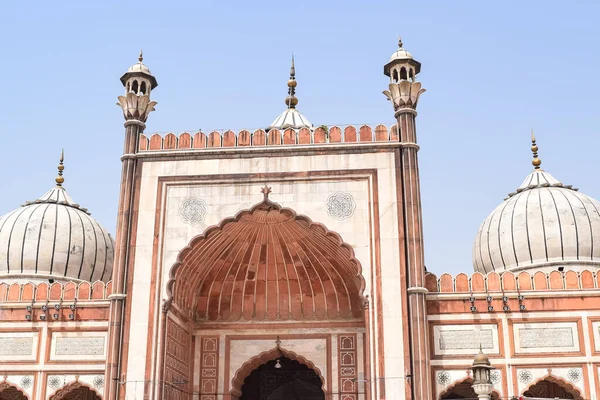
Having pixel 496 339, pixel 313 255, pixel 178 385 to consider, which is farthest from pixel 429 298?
pixel 178 385

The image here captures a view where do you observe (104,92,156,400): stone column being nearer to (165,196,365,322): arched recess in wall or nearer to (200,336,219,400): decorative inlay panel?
(165,196,365,322): arched recess in wall

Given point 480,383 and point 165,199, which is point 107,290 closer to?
point 165,199

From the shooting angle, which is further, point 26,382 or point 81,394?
point 81,394

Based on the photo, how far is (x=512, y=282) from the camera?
1215cm

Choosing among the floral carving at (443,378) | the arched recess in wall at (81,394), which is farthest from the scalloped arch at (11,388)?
the floral carving at (443,378)

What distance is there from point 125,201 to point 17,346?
297 centimetres

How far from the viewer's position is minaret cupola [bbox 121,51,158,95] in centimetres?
1346

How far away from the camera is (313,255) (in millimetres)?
13328

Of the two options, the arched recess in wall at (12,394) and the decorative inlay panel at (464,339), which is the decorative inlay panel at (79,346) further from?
the decorative inlay panel at (464,339)

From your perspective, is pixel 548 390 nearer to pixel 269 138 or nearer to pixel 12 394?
pixel 269 138

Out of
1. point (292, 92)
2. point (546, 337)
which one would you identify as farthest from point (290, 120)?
point (546, 337)

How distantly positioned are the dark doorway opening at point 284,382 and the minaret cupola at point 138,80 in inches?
214

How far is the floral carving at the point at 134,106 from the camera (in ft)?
43.4

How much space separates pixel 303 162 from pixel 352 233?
57.7 inches
